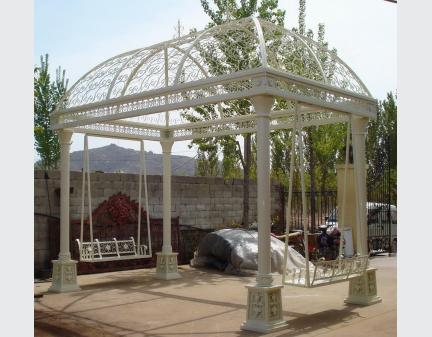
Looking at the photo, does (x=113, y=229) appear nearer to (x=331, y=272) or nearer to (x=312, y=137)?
(x=331, y=272)

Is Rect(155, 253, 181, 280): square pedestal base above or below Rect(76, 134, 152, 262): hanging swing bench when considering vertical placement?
below

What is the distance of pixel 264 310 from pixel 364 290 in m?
1.95

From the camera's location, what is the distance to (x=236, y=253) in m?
10.2

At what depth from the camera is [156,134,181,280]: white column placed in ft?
31.8

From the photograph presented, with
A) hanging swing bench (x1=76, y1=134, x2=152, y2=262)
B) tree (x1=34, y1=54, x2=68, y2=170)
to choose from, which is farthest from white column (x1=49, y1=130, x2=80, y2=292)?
tree (x1=34, y1=54, x2=68, y2=170)

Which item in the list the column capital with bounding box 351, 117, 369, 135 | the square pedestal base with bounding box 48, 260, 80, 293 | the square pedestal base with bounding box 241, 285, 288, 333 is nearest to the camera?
the square pedestal base with bounding box 241, 285, 288, 333

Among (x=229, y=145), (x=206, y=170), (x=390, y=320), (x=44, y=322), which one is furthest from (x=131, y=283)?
(x=206, y=170)

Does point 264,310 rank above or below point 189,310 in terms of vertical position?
above

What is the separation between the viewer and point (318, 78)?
22.4 ft

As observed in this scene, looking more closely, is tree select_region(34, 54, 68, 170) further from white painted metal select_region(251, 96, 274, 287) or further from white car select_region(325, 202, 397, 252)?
white painted metal select_region(251, 96, 274, 287)

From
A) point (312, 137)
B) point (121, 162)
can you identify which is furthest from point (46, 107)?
point (121, 162)

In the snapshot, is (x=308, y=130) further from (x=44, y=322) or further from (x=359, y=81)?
(x=44, y=322)

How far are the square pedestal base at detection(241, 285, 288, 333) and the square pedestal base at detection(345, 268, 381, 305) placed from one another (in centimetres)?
165

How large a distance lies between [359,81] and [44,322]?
4892mm
